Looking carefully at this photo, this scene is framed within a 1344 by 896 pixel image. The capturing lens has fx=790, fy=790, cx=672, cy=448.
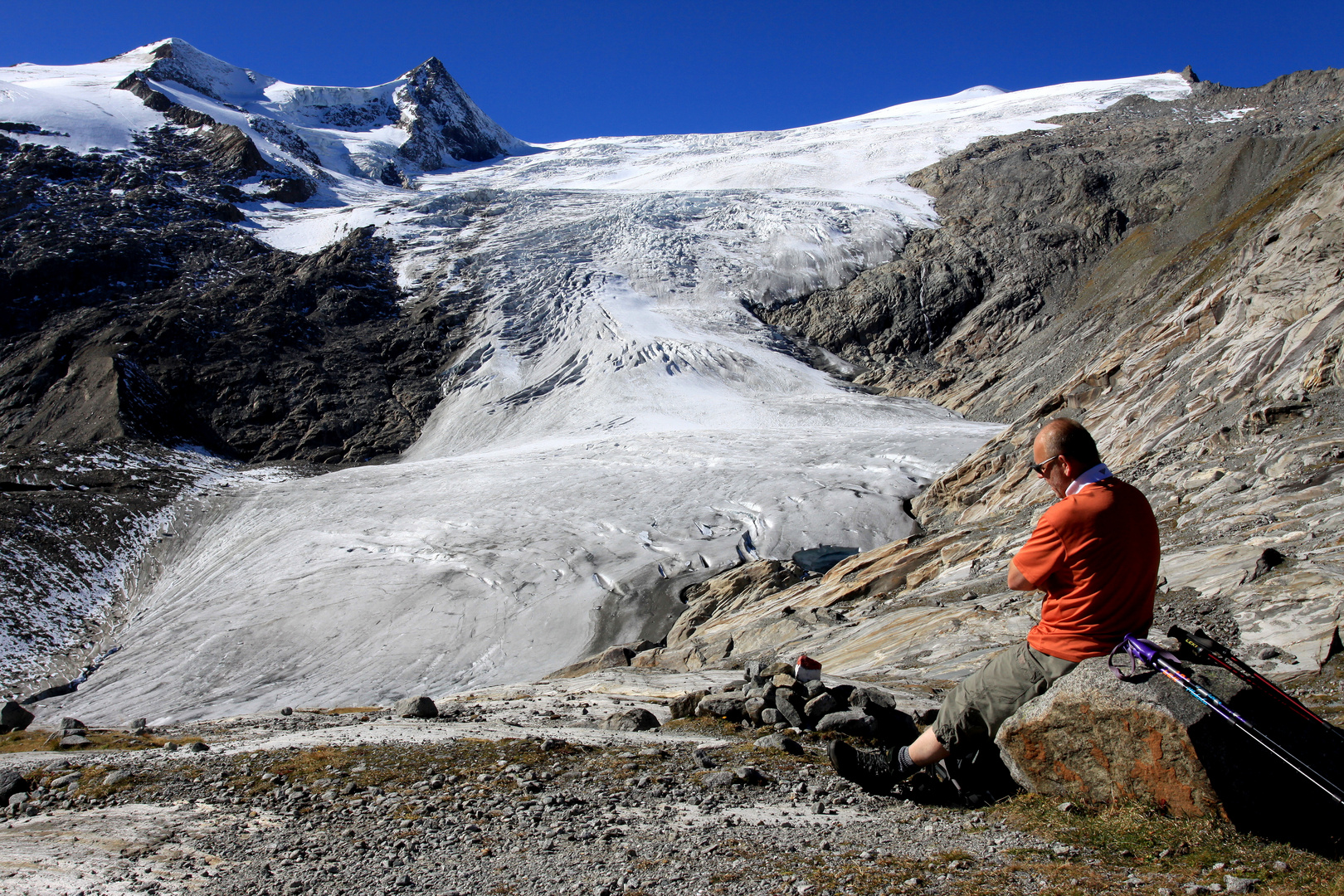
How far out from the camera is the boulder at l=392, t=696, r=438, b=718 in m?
11.2

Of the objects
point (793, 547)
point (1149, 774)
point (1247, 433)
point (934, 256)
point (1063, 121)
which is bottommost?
point (793, 547)

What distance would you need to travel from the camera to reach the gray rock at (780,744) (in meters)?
7.52

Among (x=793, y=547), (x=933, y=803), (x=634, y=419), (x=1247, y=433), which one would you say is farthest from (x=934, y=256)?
(x=933, y=803)

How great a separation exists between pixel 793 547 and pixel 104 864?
2617cm

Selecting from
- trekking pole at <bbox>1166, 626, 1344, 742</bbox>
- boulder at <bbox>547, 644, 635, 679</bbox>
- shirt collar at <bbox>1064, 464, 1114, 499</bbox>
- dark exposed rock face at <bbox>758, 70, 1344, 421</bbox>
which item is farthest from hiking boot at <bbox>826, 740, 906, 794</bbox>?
dark exposed rock face at <bbox>758, 70, 1344, 421</bbox>

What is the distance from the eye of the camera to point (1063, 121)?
282ft

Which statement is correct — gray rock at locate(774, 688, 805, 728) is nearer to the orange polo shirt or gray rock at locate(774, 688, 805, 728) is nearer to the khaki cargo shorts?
the khaki cargo shorts

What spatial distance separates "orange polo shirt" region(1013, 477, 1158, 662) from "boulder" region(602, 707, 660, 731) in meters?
5.70

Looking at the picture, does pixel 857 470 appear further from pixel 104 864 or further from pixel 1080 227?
pixel 1080 227

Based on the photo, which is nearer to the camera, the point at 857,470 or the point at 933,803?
the point at 933,803

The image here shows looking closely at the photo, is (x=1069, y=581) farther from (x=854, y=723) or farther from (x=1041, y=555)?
(x=854, y=723)

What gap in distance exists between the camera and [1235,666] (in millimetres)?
5008

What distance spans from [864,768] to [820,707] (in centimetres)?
209

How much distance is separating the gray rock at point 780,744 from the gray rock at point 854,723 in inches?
15.7
